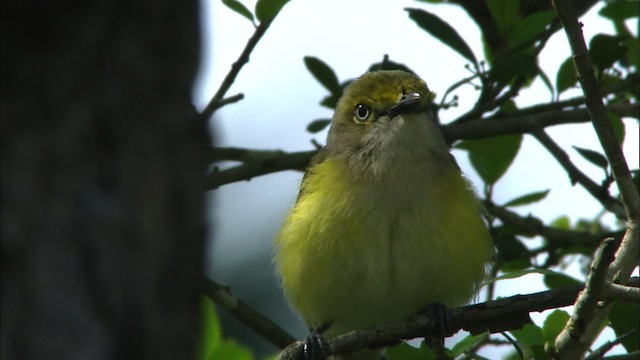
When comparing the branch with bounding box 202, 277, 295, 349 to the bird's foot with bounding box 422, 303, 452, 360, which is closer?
the bird's foot with bounding box 422, 303, 452, 360

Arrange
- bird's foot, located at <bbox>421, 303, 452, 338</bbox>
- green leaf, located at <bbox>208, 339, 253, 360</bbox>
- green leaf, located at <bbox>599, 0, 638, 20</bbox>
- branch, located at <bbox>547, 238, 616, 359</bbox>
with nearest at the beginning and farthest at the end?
branch, located at <bbox>547, 238, 616, 359</bbox> < green leaf, located at <bbox>208, 339, 253, 360</bbox> < bird's foot, located at <bbox>421, 303, 452, 338</bbox> < green leaf, located at <bbox>599, 0, 638, 20</bbox>

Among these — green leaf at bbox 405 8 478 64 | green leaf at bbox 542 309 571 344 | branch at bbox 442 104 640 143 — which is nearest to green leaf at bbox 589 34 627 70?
branch at bbox 442 104 640 143

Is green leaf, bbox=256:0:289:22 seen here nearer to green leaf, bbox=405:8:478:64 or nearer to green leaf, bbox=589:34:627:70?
green leaf, bbox=405:8:478:64

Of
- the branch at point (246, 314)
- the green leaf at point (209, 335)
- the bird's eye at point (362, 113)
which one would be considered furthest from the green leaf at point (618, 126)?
the green leaf at point (209, 335)

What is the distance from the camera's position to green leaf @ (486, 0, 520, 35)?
19.9 feet

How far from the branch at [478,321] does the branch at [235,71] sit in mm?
1727

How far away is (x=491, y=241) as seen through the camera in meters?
5.84

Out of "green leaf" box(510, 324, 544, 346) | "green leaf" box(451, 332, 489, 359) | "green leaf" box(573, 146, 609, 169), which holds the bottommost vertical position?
"green leaf" box(451, 332, 489, 359)

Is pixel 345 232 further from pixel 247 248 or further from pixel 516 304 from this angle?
pixel 247 248

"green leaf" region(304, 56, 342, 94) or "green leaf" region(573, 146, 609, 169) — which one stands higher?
"green leaf" region(304, 56, 342, 94)

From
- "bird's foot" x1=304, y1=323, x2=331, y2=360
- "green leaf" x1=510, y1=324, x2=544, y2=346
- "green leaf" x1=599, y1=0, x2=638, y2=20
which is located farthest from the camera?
"green leaf" x1=599, y1=0, x2=638, y2=20

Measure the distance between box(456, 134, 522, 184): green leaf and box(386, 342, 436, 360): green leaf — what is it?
7.97 feet

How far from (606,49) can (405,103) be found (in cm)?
124

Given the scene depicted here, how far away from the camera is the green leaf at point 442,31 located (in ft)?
20.5
